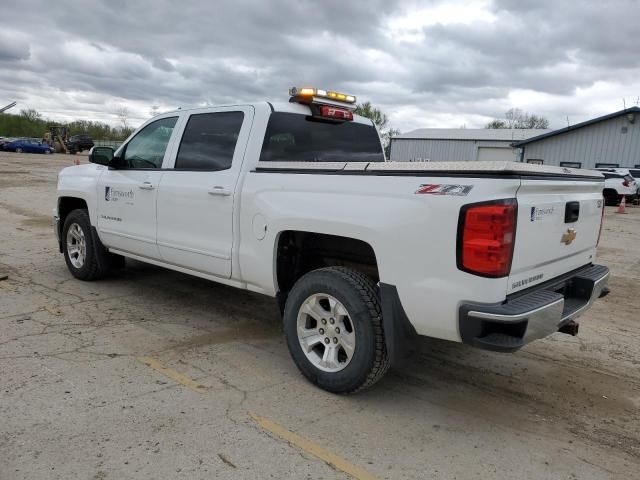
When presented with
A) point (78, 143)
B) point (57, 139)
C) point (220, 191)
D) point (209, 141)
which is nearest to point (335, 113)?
point (209, 141)

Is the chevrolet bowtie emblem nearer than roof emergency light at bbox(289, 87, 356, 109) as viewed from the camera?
Yes

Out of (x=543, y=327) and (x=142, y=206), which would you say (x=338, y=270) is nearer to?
(x=543, y=327)

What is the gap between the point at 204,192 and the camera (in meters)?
4.45

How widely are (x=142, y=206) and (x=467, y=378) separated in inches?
132

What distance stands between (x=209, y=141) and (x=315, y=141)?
933 mm

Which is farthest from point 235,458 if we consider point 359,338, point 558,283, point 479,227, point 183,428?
point 558,283

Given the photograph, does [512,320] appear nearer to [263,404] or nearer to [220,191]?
[263,404]

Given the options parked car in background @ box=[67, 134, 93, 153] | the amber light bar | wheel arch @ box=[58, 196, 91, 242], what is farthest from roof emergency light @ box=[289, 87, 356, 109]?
parked car in background @ box=[67, 134, 93, 153]

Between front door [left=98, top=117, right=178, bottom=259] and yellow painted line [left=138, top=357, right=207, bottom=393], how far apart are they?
4.35ft

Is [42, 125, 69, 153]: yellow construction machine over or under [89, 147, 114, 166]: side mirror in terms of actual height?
over

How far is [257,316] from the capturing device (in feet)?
17.6

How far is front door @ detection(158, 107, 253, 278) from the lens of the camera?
4316 mm

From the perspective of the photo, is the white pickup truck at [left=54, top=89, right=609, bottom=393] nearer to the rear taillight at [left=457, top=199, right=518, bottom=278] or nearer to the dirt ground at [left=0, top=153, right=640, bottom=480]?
the rear taillight at [left=457, top=199, right=518, bottom=278]

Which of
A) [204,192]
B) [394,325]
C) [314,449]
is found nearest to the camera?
[314,449]
